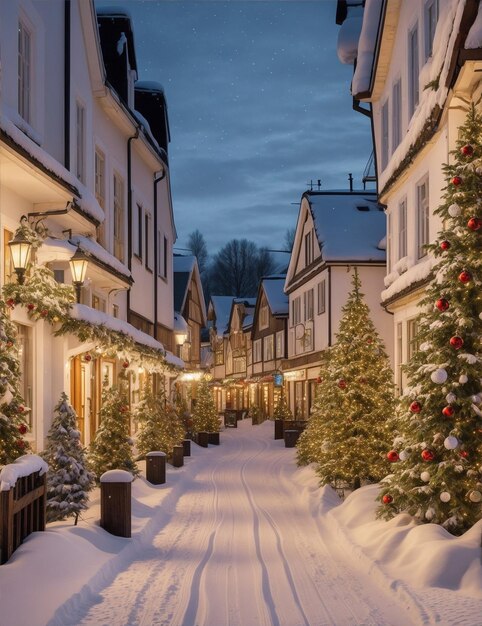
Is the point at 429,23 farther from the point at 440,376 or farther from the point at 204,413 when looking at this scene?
the point at 204,413

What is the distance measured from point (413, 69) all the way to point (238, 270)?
7883cm

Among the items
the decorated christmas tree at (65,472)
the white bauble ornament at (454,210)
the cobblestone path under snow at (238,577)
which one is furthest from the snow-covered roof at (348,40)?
the decorated christmas tree at (65,472)

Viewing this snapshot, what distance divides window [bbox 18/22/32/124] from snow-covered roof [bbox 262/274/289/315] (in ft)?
114

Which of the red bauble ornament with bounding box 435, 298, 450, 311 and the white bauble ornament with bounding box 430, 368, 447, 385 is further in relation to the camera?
the red bauble ornament with bounding box 435, 298, 450, 311

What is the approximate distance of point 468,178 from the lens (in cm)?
978

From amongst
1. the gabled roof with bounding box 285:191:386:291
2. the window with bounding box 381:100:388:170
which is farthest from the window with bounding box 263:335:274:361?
the window with bounding box 381:100:388:170

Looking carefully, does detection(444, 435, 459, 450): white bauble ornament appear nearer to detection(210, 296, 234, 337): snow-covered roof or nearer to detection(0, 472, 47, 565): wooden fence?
detection(0, 472, 47, 565): wooden fence

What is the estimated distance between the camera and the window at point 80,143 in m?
16.5

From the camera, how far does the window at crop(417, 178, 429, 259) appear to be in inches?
664

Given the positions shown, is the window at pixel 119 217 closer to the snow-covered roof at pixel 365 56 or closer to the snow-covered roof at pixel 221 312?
the snow-covered roof at pixel 365 56

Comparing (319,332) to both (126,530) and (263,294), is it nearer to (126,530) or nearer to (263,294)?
(263,294)

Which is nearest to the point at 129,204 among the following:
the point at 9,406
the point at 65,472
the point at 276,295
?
the point at 65,472

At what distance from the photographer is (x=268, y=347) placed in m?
53.2

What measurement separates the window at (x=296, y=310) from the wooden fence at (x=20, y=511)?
1241 inches
